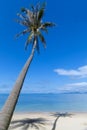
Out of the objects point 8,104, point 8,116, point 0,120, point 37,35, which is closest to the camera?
point 0,120

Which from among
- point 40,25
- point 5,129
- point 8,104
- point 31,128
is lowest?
point 5,129

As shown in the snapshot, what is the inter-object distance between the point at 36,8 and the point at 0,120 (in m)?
18.8

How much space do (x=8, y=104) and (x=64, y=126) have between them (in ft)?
44.0

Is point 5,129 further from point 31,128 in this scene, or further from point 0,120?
point 31,128

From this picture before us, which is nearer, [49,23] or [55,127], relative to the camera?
[55,127]

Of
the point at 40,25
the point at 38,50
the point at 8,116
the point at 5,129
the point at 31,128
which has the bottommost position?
the point at 5,129

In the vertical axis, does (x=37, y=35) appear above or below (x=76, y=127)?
above

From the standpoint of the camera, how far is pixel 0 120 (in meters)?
5.79

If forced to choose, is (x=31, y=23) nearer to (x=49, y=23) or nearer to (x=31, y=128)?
(x=49, y=23)

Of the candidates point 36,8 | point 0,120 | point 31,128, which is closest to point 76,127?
point 31,128

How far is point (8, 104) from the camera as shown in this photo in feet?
25.2

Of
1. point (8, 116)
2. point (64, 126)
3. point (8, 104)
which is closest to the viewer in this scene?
point (8, 116)

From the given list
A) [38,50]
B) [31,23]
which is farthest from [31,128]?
[31,23]

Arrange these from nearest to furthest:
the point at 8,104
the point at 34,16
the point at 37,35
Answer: the point at 8,104, the point at 34,16, the point at 37,35
